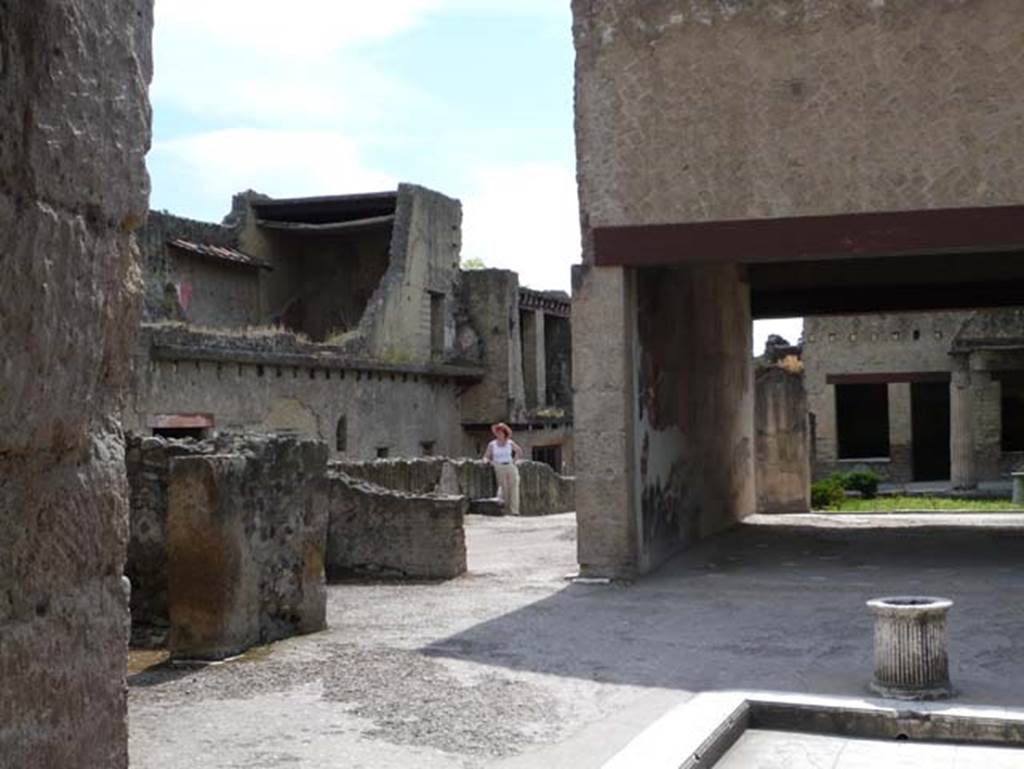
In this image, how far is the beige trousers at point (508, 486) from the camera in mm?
17266

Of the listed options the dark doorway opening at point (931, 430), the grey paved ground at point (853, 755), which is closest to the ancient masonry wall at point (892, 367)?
the dark doorway opening at point (931, 430)

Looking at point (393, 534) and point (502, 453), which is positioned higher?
point (502, 453)

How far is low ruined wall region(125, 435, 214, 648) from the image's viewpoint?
8.27 meters

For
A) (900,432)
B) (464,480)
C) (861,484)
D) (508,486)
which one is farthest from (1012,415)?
(464,480)

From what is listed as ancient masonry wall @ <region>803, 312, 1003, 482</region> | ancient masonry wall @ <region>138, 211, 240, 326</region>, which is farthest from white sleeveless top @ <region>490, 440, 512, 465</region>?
ancient masonry wall @ <region>803, 312, 1003, 482</region>

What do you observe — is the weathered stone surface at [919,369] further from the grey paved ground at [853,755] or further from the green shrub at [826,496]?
the grey paved ground at [853,755]

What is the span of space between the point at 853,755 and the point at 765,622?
281 centimetres

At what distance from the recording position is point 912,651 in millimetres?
6070

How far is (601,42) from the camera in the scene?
33.3 feet

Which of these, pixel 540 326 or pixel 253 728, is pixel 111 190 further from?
pixel 540 326

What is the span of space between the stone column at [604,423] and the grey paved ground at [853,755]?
4.23 meters

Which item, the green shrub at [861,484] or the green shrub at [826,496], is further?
the green shrub at [861,484]

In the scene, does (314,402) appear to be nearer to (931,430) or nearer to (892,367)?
(892,367)

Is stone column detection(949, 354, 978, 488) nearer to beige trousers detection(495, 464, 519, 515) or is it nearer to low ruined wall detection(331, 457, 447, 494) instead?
beige trousers detection(495, 464, 519, 515)
